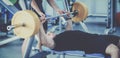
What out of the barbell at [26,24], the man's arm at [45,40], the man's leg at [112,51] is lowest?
the man's leg at [112,51]

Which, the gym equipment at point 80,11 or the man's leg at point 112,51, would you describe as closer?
the man's leg at point 112,51

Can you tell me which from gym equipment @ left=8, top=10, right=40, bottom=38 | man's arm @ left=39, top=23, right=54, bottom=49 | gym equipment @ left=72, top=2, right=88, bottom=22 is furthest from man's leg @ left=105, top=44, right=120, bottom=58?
gym equipment @ left=72, top=2, right=88, bottom=22

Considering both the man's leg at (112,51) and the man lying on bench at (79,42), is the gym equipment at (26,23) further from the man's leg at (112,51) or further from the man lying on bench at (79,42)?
the man's leg at (112,51)

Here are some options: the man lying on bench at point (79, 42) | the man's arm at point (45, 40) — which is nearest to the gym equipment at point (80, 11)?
the man lying on bench at point (79, 42)

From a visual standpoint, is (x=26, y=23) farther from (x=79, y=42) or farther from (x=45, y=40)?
(x=79, y=42)

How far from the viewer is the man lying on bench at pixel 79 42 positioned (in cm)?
178

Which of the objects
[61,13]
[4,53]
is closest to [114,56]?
[61,13]

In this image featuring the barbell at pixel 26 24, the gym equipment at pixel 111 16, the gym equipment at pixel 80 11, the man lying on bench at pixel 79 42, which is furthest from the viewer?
the gym equipment at pixel 111 16

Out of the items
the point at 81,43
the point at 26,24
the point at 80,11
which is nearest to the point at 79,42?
the point at 81,43

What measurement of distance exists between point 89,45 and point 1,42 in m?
2.05

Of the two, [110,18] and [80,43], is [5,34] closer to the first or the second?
[110,18]

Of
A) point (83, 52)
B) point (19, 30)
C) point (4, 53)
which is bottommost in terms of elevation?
point (4, 53)

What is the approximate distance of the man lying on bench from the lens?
5.84 ft

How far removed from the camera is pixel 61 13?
2434 millimetres
